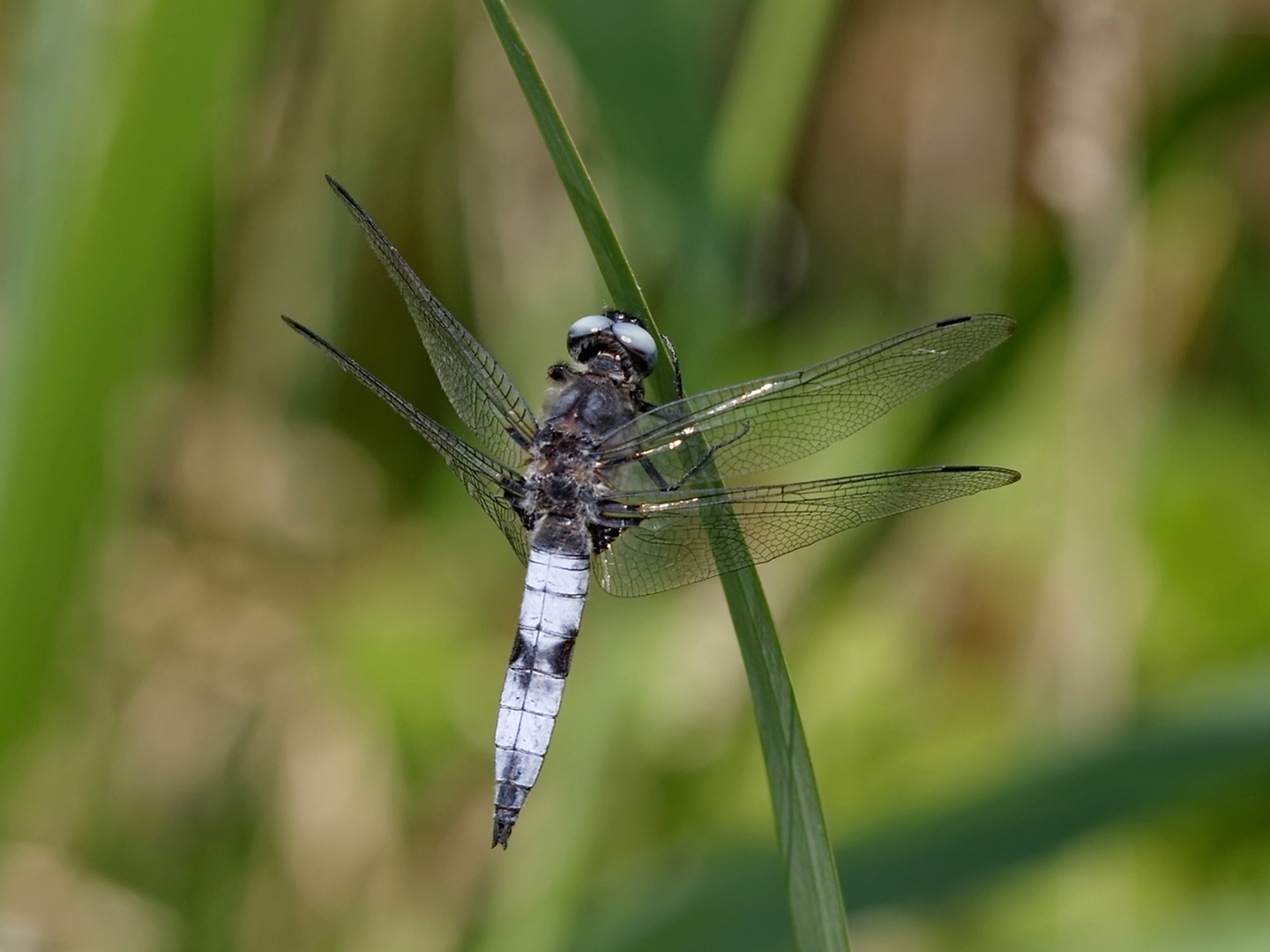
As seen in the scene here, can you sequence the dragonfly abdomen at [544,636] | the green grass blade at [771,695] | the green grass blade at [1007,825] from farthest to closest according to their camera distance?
the dragonfly abdomen at [544,636] → the green grass blade at [1007,825] → the green grass blade at [771,695]

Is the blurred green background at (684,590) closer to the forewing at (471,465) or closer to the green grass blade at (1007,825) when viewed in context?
the green grass blade at (1007,825)

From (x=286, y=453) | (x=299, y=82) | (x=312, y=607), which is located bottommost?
(x=312, y=607)

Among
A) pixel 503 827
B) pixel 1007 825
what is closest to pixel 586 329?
pixel 503 827

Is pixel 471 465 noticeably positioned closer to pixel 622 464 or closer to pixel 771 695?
pixel 622 464

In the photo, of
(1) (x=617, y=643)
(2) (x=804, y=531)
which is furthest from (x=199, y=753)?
(2) (x=804, y=531)

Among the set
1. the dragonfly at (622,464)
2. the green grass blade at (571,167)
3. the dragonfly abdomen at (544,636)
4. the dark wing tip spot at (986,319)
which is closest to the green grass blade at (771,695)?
the green grass blade at (571,167)

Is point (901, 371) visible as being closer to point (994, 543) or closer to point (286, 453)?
point (994, 543)

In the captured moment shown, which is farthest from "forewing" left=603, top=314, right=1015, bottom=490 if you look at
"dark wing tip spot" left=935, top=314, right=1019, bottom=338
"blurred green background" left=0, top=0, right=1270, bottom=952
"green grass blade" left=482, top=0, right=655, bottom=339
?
"green grass blade" left=482, top=0, right=655, bottom=339
